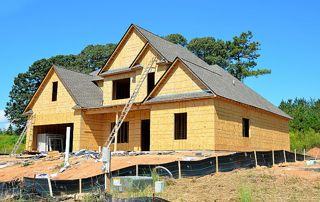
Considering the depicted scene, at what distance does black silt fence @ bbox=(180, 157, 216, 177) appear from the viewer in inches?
599

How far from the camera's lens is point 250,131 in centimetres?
2617

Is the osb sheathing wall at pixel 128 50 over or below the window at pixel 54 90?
over

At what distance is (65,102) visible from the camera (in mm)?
30797

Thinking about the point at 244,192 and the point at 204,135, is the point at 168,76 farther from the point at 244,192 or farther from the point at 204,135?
the point at 244,192

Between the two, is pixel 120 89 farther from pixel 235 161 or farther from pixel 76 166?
pixel 235 161

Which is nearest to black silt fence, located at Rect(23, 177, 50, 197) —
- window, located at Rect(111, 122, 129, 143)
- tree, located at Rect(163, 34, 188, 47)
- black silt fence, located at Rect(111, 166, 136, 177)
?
black silt fence, located at Rect(111, 166, 136, 177)

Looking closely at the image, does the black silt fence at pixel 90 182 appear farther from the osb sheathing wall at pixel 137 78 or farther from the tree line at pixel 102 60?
the tree line at pixel 102 60

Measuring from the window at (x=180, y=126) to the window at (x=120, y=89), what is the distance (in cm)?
709

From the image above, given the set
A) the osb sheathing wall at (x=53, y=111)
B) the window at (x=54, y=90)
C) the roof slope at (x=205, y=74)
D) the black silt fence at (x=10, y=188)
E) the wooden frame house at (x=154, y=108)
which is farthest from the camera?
the window at (x=54, y=90)

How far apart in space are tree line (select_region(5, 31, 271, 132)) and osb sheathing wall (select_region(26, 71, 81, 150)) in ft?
74.3

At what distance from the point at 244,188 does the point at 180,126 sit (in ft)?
44.1

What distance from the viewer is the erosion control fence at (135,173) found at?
44.6ft

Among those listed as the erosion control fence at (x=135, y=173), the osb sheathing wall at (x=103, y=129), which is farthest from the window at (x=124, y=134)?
the erosion control fence at (x=135, y=173)

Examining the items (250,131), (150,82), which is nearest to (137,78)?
(150,82)
